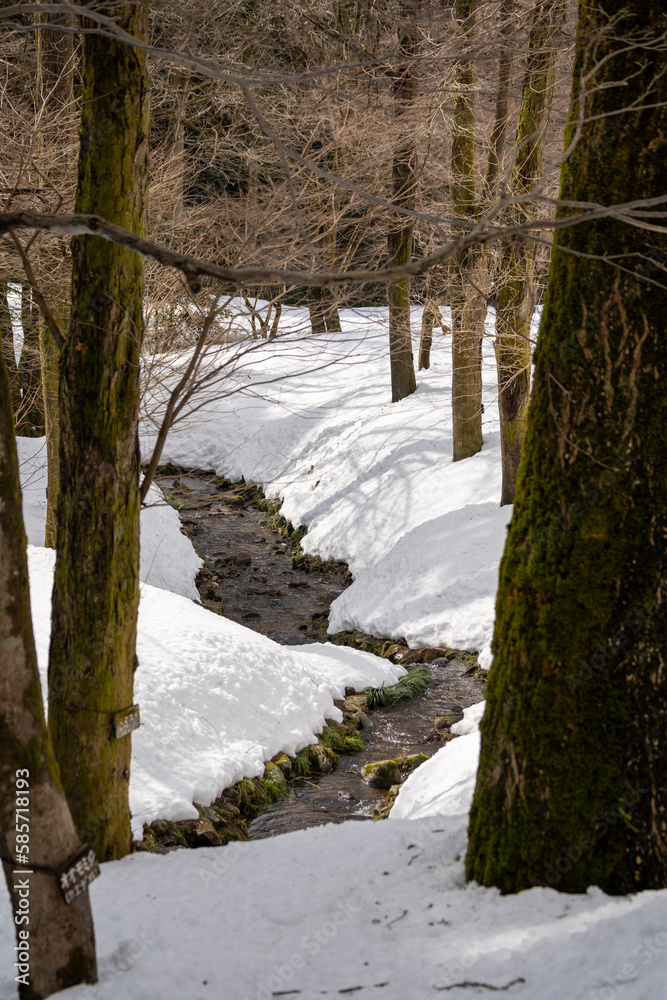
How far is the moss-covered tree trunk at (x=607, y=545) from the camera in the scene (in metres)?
2.93

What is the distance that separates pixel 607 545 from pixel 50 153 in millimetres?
6545

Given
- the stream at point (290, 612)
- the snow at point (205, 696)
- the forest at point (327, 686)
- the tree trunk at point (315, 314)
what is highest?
the tree trunk at point (315, 314)

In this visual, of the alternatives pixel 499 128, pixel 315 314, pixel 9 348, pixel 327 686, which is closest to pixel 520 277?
pixel 499 128

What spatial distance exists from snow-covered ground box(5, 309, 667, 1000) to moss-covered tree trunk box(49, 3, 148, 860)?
730mm

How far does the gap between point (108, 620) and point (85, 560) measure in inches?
13.4

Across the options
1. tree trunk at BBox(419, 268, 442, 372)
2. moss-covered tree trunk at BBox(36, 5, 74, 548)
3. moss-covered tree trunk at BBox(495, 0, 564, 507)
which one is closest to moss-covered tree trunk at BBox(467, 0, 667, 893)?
moss-covered tree trunk at BBox(495, 0, 564, 507)

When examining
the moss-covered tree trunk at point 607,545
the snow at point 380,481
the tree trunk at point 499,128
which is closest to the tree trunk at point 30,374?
the snow at point 380,481

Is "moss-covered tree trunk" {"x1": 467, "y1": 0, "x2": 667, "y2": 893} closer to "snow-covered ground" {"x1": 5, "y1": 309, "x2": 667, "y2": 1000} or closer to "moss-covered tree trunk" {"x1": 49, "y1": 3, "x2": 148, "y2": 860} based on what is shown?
"snow-covered ground" {"x1": 5, "y1": 309, "x2": 667, "y2": 1000}

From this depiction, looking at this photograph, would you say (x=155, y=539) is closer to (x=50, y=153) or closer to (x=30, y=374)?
(x=30, y=374)

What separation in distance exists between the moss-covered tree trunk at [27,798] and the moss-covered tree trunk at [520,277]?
630 cm

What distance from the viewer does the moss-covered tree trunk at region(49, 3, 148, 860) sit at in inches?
161

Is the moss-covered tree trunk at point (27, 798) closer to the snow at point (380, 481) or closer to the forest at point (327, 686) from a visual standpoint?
the forest at point (327, 686)

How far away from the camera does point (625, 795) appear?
294 cm

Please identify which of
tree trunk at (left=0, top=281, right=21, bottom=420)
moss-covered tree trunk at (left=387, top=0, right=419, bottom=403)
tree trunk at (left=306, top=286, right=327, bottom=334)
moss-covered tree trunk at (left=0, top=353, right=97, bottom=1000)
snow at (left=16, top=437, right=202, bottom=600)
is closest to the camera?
moss-covered tree trunk at (left=0, top=353, right=97, bottom=1000)
